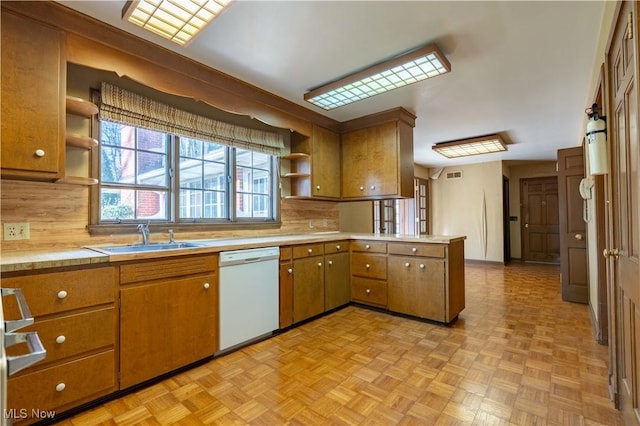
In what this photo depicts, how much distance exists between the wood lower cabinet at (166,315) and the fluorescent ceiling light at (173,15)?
4.77 feet

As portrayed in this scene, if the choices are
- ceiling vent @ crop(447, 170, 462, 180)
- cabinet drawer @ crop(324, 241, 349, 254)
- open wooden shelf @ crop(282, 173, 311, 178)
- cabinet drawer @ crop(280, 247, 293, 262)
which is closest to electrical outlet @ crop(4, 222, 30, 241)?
cabinet drawer @ crop(280, 247, 293, 262)

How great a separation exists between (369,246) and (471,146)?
278 cm

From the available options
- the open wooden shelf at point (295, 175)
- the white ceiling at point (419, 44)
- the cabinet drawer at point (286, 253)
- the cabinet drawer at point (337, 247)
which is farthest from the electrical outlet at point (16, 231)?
the cabinet drawer at point (337, 247)

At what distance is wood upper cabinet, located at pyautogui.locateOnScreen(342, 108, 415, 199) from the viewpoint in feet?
11.3

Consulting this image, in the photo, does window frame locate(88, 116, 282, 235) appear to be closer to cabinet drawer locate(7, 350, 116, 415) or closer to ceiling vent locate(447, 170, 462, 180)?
cabinet drawer locate(7, 350, 116, 415)

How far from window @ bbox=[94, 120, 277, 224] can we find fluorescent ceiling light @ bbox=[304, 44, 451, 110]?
101cm

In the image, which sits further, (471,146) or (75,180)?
(471,146)

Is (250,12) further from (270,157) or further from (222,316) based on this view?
(222,316)

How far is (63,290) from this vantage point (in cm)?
158

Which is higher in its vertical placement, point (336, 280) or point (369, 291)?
point (336, 280)

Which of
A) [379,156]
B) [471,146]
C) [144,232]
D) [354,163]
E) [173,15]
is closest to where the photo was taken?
[173,15]

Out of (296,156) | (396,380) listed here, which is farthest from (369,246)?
(396,380)

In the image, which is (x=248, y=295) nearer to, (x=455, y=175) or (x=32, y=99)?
(x=32, y=99)

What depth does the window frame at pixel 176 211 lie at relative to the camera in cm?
215
